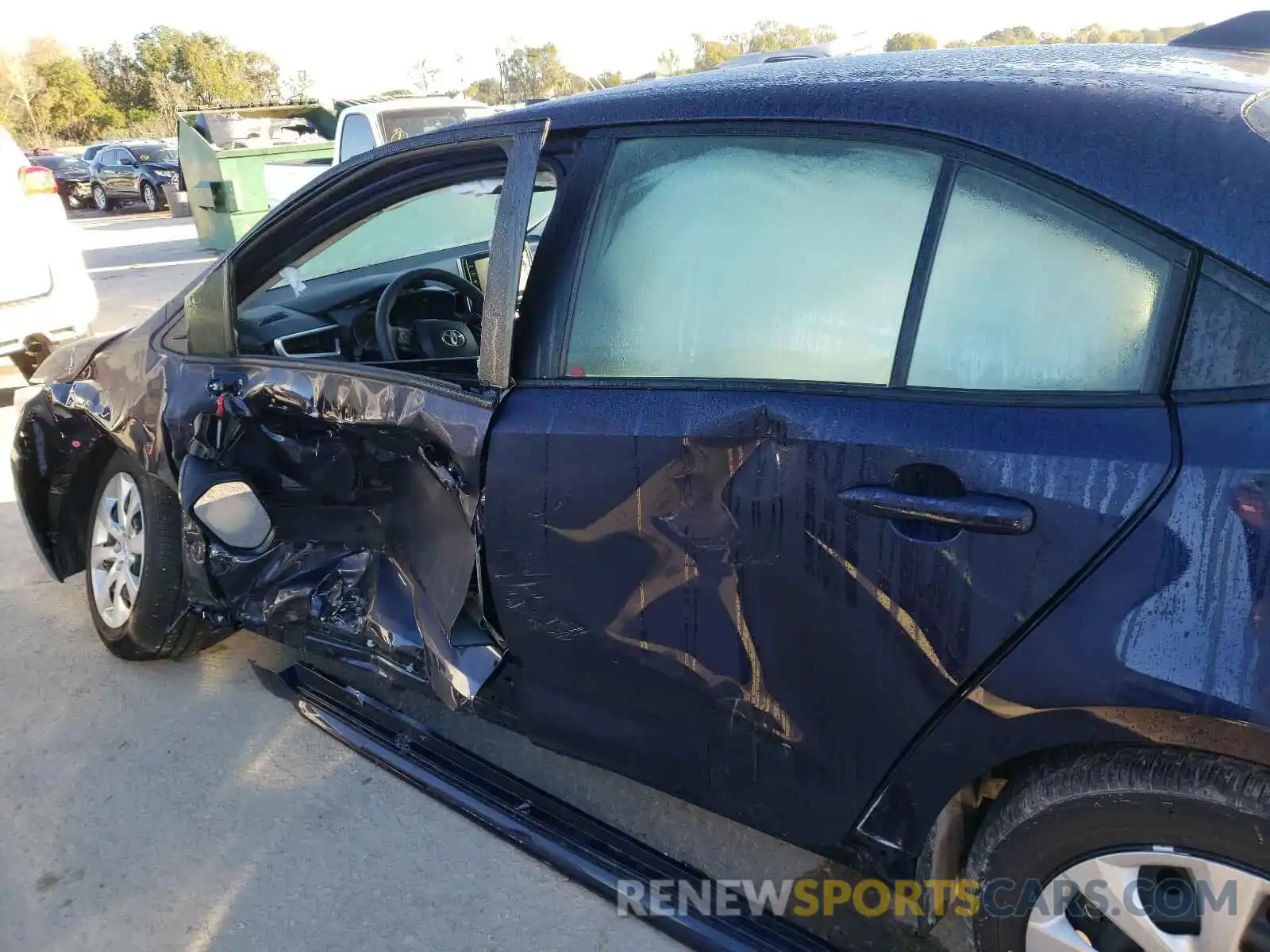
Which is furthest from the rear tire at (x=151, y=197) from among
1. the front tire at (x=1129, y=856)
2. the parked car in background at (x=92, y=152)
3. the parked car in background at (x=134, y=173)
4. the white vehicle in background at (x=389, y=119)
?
the front tire at (x=1129, y=856)

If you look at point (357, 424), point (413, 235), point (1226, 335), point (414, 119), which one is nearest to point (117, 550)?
point (357, 424)

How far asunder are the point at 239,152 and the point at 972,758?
41.1 ft

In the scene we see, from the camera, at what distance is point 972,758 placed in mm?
1543

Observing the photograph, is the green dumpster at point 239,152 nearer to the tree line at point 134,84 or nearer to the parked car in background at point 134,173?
the parked car in background at point 134,173

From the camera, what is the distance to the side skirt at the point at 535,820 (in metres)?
2.05

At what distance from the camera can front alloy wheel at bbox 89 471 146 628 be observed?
122 inches

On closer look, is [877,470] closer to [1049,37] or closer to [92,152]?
[1049,37]

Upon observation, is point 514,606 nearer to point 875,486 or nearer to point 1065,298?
point 875,486

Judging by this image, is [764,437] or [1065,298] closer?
[1065,298]

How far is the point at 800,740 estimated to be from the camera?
1.75m

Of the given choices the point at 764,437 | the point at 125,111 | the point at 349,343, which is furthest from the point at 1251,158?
the point at 125,111

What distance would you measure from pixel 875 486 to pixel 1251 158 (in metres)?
0.70

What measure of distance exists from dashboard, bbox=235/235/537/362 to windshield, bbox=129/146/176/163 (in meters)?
22.2

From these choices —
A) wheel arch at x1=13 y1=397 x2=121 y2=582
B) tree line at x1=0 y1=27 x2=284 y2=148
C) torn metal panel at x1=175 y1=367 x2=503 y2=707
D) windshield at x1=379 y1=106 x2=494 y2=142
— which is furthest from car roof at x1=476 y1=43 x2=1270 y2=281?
tree line at x1=0 y1=27 x2=284 y2=148
